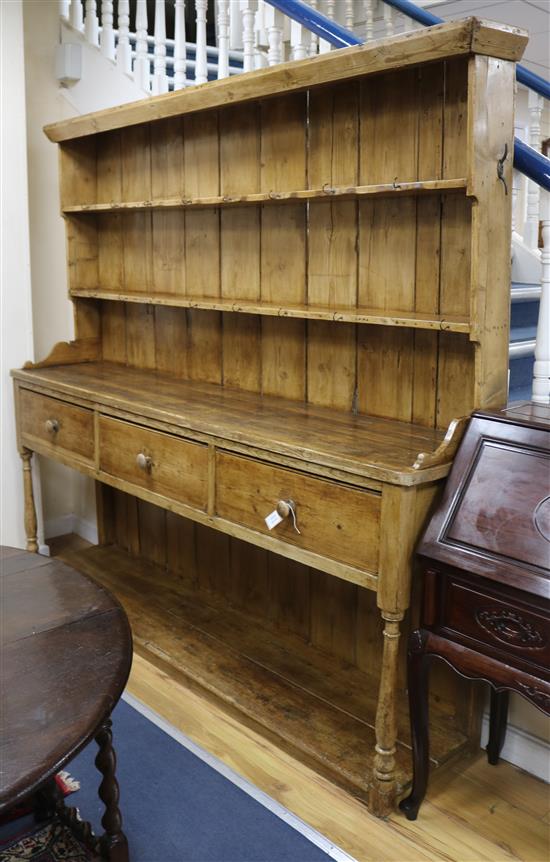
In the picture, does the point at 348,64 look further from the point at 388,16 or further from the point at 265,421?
the point at 388,16

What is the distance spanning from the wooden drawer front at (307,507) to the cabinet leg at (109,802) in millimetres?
658

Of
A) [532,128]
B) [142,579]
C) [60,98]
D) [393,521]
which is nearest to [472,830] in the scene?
[393,521]

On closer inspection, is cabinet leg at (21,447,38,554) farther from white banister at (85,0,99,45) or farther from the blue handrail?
the blue handrail

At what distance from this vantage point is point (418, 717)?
1927 mm

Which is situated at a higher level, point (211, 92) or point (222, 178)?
point (211, 92)

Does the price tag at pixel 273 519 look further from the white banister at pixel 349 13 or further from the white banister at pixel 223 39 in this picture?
the white banister at pixel 349 13

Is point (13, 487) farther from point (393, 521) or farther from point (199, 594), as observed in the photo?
point (393, 521)

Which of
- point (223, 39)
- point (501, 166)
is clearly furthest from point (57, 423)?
point (501, 166)

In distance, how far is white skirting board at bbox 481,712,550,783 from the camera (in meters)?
2.12

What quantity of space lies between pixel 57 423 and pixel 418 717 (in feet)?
5.80

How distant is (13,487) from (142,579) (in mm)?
682

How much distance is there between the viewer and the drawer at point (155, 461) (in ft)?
7.87

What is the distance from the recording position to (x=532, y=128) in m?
3.25

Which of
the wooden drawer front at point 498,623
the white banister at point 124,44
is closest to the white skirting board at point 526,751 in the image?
the wooden drawer front at point 498,623
